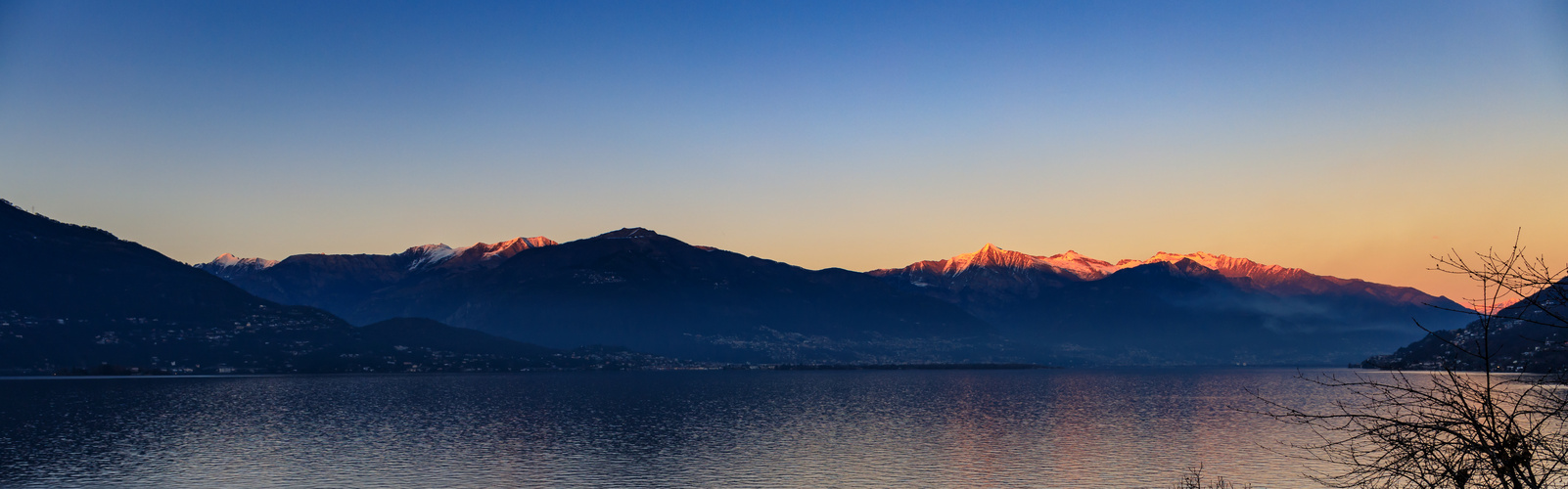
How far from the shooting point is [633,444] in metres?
92.7

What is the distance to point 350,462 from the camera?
7669 cm

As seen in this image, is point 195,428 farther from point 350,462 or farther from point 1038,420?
point 1038,420

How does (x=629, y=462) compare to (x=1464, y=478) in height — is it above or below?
below

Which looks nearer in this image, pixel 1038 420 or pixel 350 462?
pixel 350 462

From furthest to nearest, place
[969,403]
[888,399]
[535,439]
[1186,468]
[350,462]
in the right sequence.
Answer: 1. [888,399]
2. [969,403]
3. [535,439]
4. [350,462]
5. [1186,468]

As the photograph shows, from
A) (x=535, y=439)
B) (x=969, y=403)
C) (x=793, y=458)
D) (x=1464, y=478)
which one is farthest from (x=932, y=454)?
(x=969, y=403)

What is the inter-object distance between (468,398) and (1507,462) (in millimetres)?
178110

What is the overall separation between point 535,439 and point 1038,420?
2277 inches

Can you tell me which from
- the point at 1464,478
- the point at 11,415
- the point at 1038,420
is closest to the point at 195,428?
the point at 11,415

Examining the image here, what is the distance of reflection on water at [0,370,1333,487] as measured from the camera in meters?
68.7

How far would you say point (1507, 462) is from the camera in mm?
16125

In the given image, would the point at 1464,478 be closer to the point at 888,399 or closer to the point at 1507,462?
the point at 1507,462

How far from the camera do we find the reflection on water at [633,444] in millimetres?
68688

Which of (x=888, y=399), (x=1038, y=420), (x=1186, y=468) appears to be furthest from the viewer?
(x=888, y=399)
